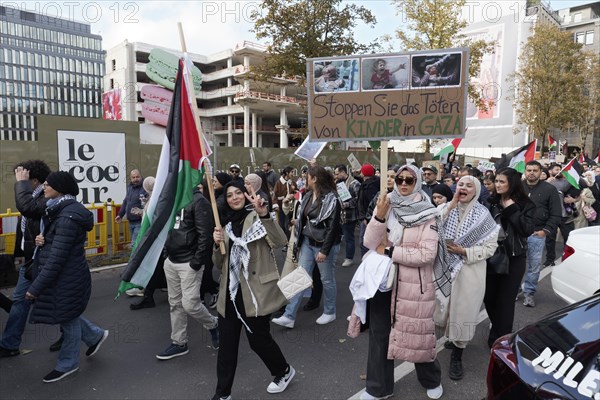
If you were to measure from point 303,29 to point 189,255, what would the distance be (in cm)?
1359

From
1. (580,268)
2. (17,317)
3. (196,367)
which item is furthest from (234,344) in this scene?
(580,268)

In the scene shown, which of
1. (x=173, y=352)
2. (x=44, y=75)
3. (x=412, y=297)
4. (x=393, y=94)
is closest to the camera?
(x=412, y=297)

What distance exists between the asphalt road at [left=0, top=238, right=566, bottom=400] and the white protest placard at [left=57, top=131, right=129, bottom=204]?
13.5 feet

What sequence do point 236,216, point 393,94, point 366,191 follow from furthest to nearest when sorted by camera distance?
point 366,191
point 393,94
point 236,216

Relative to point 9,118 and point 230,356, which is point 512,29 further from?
point 9,118

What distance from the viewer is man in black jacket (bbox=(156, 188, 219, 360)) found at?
12.6 feet

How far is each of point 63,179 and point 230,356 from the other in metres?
2.09

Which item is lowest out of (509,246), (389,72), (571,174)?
(509,246)

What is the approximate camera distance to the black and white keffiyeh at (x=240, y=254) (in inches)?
127

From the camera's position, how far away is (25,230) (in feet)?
14.0

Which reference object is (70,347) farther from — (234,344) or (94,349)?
(234,344)

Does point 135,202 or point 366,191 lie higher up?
point 366,191

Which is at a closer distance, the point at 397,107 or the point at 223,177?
the point at 397,107

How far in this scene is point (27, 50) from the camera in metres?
105
